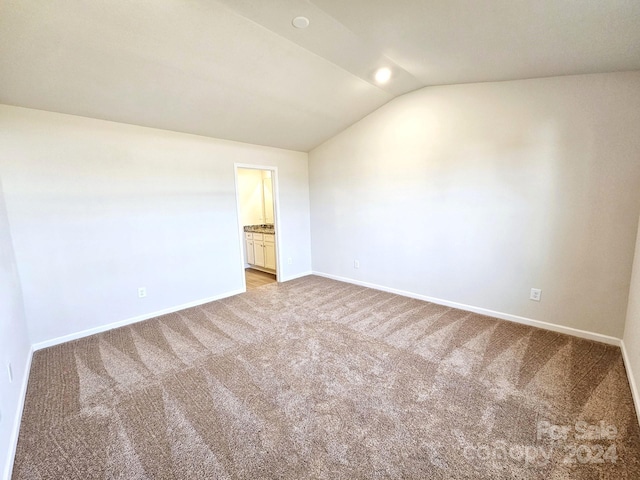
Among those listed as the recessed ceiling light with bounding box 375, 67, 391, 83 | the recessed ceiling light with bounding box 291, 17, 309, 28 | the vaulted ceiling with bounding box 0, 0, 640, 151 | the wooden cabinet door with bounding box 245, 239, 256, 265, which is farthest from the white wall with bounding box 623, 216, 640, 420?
the wooden cabinet door with bounding box 245, 239, 256, 265

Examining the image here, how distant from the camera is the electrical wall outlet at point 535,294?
278cm

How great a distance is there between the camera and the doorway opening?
515 cm

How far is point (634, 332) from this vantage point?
1.99m

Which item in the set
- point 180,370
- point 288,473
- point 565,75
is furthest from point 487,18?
point 180,370

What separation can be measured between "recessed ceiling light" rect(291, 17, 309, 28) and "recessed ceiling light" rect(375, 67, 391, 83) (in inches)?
42.2

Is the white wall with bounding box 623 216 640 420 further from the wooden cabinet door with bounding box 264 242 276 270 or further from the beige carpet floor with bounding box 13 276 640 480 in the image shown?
the wooden cabinet door with bounding box 264 242 276 270

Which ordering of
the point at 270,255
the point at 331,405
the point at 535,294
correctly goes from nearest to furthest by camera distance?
the point at 331,405 < the point at 535,294 < the point at 270,255

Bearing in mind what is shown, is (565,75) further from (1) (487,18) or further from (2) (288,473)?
(2) (288,473)

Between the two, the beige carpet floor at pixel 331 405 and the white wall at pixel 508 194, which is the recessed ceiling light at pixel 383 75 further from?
the beige carpet floor at pixel 331 405

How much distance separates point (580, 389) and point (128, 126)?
15.8 ft

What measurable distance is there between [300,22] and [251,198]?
4464 millimetres

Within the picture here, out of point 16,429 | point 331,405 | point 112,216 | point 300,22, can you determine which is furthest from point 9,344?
point 300,22

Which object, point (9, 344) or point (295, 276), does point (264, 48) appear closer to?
point (9, 344)

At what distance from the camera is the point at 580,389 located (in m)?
1.90
